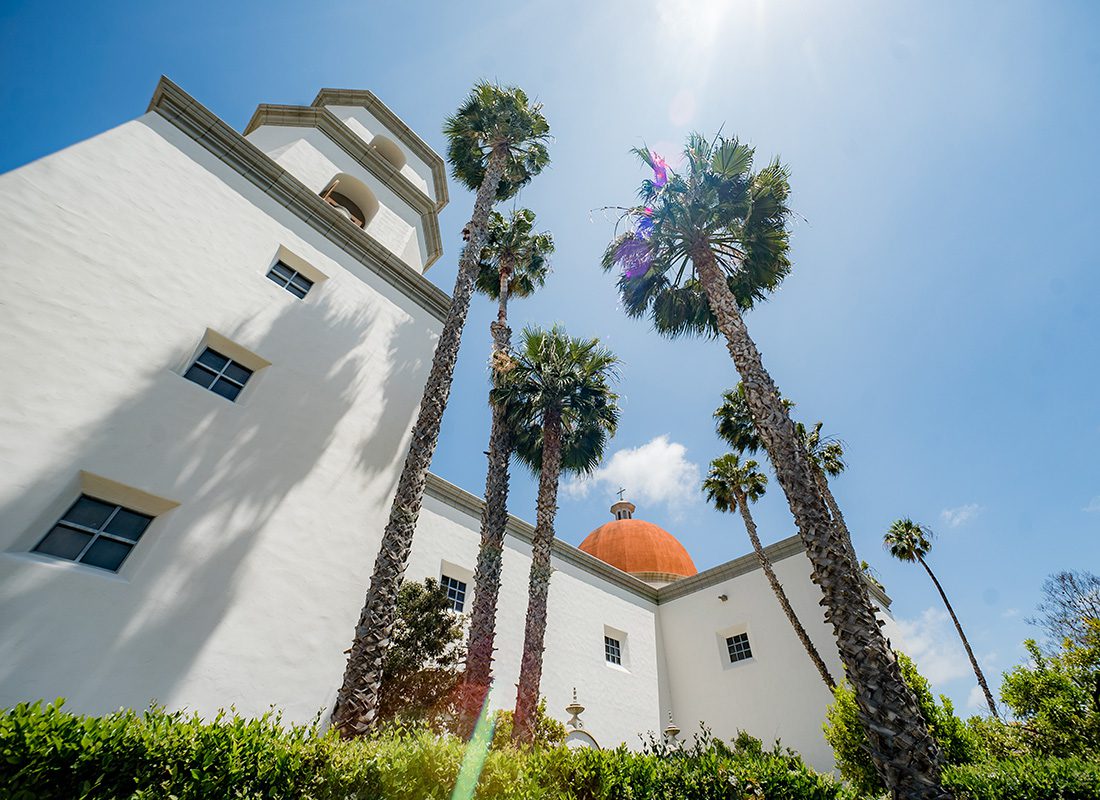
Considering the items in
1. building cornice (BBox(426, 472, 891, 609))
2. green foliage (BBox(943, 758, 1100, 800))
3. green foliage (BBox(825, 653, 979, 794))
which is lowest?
green foliage (BBox(943, 758, 1100, 800))

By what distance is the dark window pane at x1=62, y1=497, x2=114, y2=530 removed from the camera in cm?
630

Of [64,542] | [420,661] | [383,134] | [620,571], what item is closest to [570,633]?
[620,571]

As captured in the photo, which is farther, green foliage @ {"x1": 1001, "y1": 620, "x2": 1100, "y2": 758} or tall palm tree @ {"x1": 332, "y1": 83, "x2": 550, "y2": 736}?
green foliage @ {"x1": 1001, "y1": 620, "x2": 1100, "y2": 758}

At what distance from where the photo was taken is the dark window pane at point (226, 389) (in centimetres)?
823

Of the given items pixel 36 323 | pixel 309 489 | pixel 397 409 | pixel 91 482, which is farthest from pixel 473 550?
pixel 36 323

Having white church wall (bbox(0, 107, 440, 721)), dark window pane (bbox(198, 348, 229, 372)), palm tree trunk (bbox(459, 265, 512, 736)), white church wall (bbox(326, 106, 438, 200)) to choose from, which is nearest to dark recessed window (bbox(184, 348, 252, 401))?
dark window pane (bbox(198, 348, 229, 372))

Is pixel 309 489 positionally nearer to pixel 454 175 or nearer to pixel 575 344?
pixel 575 344

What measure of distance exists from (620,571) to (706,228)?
48.8ft

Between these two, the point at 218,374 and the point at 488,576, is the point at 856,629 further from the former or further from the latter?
the point at 218,374

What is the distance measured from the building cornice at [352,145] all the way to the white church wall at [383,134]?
550 mm

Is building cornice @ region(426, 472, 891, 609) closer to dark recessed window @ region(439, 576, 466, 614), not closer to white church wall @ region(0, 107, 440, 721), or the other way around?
dark recessed window @ region(439, 576, 466, 614)

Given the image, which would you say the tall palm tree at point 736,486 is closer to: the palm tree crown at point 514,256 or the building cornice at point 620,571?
the building cornice at point 620,571

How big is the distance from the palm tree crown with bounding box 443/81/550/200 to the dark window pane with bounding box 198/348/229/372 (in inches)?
432

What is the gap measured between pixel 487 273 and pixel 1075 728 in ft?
70.1
